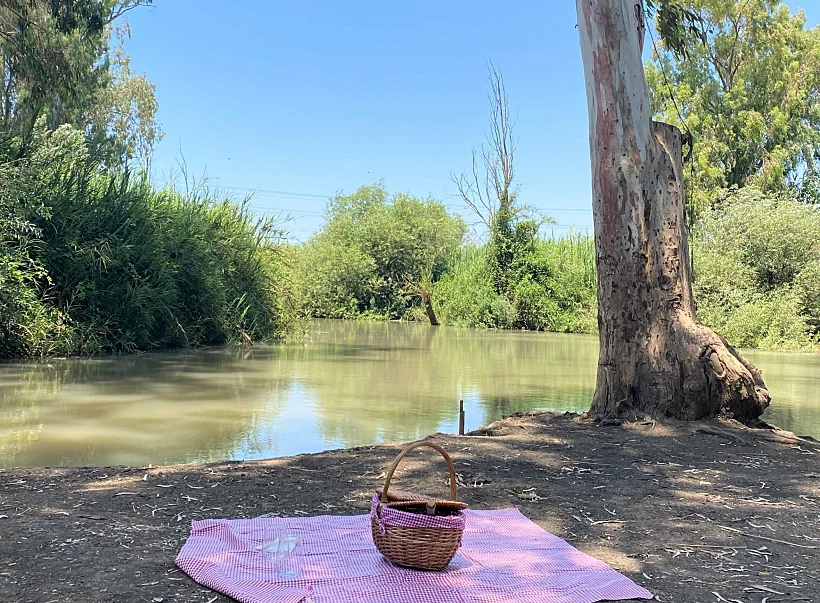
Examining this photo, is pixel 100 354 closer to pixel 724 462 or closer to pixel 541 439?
pixel 541 439

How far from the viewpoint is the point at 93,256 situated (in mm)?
11711

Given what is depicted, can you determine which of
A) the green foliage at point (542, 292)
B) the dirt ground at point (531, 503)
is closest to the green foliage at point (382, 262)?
the green foliage at point (542, 292)

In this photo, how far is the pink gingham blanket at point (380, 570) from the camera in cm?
260

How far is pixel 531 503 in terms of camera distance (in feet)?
12.8

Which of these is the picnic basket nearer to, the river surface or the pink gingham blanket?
the pink gingham blanket

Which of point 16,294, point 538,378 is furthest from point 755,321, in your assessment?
point 16,294

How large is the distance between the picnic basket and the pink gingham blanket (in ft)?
0.18

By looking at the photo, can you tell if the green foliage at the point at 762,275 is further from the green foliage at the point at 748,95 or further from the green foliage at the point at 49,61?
the green foliage at the point at 49,61

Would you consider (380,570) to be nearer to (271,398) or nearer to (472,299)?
(271,398)

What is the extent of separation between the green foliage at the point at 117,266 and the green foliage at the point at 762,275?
1018cm

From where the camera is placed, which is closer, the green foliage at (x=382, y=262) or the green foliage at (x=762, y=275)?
the green foliage at (x=762, y=275)

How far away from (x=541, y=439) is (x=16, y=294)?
313 inches

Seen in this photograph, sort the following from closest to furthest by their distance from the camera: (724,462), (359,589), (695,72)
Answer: (359,589), (724,462), (695,72)

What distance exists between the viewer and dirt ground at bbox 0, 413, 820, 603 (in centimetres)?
273
